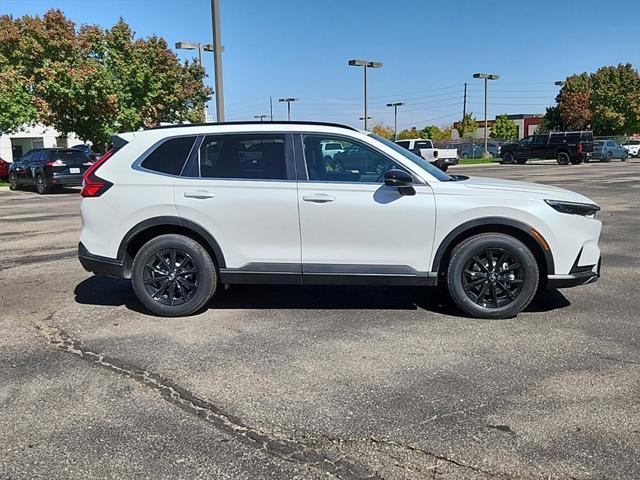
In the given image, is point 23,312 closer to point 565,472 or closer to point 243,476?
point 243,476

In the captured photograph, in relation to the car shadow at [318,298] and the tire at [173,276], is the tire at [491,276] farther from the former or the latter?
the tire at [173,276]

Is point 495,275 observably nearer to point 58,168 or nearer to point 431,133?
point 58,168

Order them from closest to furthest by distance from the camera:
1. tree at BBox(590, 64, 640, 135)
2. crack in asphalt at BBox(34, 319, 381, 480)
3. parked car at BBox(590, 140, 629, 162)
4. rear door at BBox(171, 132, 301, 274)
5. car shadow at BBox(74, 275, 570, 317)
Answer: crack in asphalt at BBox(34, 319, 381, 480) < rear door at BBox(171, 132, 301, 274) < car shadow at BBox(74, 275, 570, 317) < parked car at BBox(590, 140, 629, 162) < tree at BBox(590, 64, 640, 135)

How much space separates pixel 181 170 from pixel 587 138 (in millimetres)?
37462

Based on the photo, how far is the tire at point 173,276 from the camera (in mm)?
5484

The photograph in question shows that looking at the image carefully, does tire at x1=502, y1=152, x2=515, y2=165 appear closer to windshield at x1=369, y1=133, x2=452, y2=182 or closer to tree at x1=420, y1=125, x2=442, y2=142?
windshield at x1=369, y1=133, x2=452, y2=182

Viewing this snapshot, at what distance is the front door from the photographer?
17.2ft

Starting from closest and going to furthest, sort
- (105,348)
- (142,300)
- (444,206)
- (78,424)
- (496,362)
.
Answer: (78,424) → (496,362) → (105,348) → (444,206) → (142,300)

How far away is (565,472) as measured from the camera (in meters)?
2.96

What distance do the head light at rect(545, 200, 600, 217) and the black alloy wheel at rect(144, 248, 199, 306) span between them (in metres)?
3.31

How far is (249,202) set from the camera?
5.36m

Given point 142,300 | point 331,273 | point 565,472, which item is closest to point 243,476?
point 565,472

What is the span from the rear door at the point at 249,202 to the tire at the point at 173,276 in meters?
0.21

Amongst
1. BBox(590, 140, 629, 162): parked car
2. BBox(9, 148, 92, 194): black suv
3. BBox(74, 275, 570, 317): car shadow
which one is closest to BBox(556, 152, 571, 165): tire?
BBox(590, 140, 629, 162): parked car
